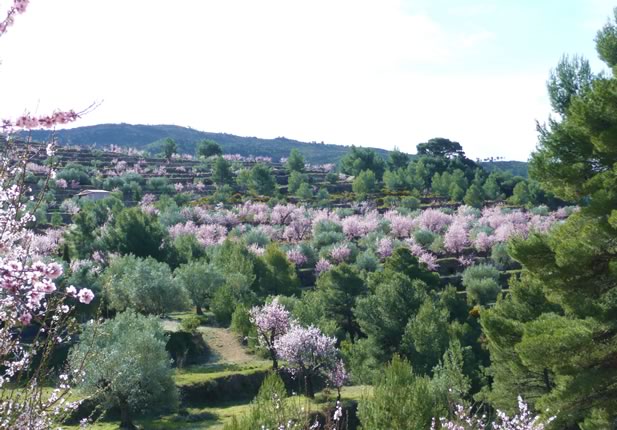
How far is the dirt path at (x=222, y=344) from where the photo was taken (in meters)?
34.0

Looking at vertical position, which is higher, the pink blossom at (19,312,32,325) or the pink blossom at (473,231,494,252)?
the pink blossom at (19,312,32,325)

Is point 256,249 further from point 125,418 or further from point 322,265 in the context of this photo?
point 125,418

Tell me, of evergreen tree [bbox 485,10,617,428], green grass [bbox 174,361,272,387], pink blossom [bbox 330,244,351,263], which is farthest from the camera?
pink blossom [bbox 330,244,351,263]

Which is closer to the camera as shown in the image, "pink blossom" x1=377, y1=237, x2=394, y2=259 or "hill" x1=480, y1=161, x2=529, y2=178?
"pink blossom" x1=377, y1=237, x2=394, y2=259

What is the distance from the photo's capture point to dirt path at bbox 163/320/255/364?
3397 cm

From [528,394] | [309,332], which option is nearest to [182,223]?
[309,332]

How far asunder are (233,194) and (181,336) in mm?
59130

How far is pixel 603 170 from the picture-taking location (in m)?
14.3

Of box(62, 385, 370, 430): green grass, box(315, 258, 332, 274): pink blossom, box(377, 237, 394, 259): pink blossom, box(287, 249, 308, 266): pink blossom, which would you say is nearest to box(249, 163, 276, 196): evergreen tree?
box(377, 237, 394, 259): pink blossom

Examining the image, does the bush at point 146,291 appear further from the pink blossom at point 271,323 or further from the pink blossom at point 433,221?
the pink blossom at point 433,221

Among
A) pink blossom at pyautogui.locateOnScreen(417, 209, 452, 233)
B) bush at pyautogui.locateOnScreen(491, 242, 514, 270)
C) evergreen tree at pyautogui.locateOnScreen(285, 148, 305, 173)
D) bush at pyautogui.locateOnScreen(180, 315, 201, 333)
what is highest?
evergreen tree at pyautogui.locateOnScreen(285, 148, 305, 173)

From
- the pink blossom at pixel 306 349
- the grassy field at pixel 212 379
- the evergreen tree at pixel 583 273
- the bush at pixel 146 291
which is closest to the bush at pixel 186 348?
the grassy field at pixel 212 379

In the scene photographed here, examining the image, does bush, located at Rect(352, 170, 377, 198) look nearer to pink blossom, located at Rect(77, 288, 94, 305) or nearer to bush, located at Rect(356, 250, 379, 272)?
bush, located at Rect(356, 250, 379, 272)

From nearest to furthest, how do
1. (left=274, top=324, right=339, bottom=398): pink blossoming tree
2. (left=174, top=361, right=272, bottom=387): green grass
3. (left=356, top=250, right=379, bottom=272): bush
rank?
(left=174, top=361, right=272, bottom=387): green grass
(left=274, top=324, right=339, bottom=398): pink blossoming tree
(left=356, top=250, right=379, bottom=272): bush
